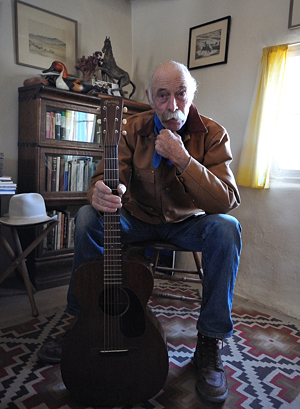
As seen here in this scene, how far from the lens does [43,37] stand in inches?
91.4

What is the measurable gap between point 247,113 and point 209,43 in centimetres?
62

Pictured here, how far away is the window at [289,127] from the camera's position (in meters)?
1.92

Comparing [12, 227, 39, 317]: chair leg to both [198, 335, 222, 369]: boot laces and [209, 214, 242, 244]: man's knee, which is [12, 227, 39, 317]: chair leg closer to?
[198, 335, 222, 369]: boot laces

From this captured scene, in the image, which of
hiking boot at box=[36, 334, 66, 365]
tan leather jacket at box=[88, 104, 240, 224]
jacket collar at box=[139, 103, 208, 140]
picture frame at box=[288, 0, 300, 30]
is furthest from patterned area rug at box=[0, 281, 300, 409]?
picture frame at box=[288, 0, 300, 30]

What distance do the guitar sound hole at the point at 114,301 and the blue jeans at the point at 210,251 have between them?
0.24 meters

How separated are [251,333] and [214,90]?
162 centimetres

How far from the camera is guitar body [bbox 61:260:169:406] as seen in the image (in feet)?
3.52

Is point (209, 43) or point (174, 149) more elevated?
point (209, 43)

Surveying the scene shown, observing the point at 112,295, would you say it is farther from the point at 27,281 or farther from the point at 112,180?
the point at 27,281

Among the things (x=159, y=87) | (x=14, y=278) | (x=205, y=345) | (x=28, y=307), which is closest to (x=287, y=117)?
(x=159, y=87)

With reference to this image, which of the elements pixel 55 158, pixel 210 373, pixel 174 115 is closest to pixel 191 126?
pixel 174 115

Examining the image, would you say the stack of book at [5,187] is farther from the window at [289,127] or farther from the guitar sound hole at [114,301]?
the window at [289,127]

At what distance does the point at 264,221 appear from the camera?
2.05 meters

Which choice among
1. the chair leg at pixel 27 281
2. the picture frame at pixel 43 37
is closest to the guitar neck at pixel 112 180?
the chair leg at pixel 27 281
